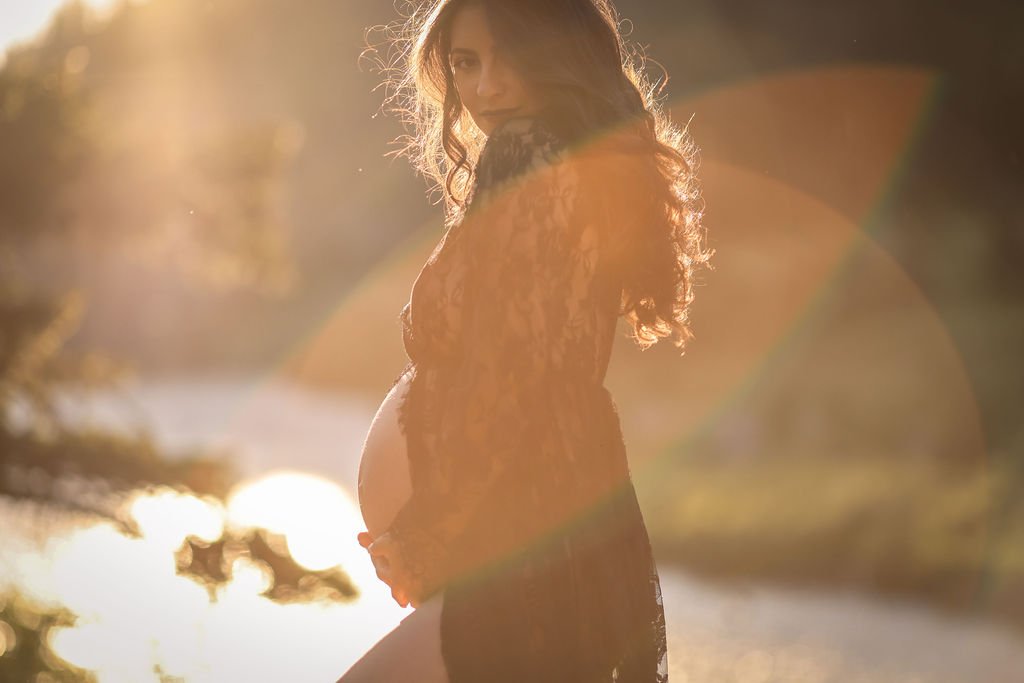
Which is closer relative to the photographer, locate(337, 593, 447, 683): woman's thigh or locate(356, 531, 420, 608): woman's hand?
locate(337, 593, 447, 683): woman's thigh

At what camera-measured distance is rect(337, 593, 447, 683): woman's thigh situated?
147cm

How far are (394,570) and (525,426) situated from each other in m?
0.30

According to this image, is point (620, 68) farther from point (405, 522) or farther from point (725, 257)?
point (725, 257)


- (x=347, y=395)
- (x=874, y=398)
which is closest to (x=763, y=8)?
(x=874, y=398)

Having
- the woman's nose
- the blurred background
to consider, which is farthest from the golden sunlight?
the woman's nose

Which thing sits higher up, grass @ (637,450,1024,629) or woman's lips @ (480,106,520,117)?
grass @ (637,450,1024,629)

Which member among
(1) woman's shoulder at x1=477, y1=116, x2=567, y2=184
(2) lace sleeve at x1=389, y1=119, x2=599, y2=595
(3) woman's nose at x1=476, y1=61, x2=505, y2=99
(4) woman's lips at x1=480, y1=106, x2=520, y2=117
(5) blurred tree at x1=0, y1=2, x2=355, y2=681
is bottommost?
(2) lace sleeve at x1=389, y1=119, x2=599, y2=595

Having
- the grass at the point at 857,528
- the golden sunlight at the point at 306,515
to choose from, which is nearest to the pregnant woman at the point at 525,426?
the golden sunlight at the point at 306,515

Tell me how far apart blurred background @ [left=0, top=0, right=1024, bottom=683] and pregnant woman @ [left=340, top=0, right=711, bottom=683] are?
5.23 ft

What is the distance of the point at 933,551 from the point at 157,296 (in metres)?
19.0

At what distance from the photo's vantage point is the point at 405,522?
5.22ft

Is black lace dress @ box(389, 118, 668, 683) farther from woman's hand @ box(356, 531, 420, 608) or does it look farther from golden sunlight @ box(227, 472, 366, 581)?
golden sunlight @ box(227, 472, 366, 581)

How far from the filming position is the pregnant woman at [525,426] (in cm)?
152

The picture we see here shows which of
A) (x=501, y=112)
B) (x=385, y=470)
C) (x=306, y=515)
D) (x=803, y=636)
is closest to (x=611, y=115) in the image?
(x=501, y=112)
